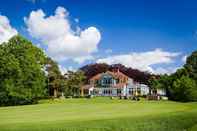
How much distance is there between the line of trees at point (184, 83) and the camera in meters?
68.8

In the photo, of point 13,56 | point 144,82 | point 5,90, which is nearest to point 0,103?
point 5,90

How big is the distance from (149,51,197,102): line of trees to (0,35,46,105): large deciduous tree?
77.3 ft

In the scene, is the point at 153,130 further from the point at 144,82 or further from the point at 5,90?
the point at 144,82

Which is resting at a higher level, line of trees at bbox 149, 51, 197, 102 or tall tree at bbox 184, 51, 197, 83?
tall tree at bbox 184, 51, 197, 83

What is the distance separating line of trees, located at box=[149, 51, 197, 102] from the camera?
68.8 m

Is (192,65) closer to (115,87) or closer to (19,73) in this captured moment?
(115,87)

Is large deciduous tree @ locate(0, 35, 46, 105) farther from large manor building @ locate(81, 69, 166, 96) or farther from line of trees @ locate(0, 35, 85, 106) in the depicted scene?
large manor building @ locate(81, 69, 166, 96)

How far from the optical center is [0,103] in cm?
6900

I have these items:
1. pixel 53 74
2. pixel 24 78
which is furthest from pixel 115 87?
pixel 24 78

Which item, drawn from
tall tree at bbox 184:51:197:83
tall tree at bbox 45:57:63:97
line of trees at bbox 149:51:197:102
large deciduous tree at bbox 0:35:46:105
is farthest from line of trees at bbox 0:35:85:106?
tall tree at bbox 184:51:197:83

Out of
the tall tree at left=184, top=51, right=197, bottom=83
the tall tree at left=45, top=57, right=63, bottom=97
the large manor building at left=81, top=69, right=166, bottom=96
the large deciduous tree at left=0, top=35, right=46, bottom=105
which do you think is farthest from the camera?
the large manor building at left=81, top=69, right=166, bottom=96

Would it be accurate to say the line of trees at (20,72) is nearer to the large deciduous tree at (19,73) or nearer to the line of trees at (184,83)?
the large deciduous tree at (19,73)

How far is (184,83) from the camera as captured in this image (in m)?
69.6

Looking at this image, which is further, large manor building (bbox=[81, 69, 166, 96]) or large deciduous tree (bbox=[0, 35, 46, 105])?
large manor building (bbox=[81, 69, 166, 96])
